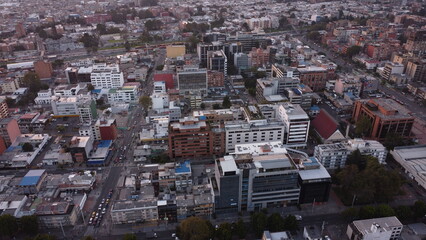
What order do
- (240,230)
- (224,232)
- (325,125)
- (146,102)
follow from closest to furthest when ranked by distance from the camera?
(224,232), (240,230), (325,125), (146,102)

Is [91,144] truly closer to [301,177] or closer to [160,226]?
[160,226]

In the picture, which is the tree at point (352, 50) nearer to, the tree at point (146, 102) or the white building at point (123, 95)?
the tree at point (146, 102)

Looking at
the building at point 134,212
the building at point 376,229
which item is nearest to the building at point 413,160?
the building at point 376,229

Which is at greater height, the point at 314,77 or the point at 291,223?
the point at 314,77

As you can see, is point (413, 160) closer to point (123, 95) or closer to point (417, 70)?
point (417, 70)

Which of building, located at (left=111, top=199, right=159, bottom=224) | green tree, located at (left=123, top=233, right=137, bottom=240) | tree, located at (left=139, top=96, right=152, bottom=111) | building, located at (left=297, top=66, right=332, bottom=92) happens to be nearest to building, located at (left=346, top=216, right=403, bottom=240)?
building, located at (left=111, top=199, right=159, bottom=224)

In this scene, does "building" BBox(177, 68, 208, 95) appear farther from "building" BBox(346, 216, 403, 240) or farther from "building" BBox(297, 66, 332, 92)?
"building" BBox(346, 216, 403, 240)

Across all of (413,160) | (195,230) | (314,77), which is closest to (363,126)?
(413,160)
